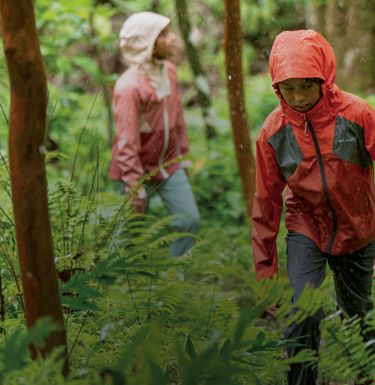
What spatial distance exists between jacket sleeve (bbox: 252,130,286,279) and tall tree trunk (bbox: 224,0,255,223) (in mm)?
2175

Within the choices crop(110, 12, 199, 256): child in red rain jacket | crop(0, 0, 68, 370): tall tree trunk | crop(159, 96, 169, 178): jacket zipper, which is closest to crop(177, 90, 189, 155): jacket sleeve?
crop(110, 12, 199, 256): child in red rain jacket

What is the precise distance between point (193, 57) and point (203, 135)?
5.33 feet

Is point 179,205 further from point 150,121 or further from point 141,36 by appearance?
point 141,36

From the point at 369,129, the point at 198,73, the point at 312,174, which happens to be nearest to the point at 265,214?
the point at 312,174

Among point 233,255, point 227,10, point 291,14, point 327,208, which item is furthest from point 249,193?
point 291,14

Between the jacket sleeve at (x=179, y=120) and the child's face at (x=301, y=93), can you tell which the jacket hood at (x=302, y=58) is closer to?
the child's face at (x=301, y=93)

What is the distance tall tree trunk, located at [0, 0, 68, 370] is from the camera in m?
2.75

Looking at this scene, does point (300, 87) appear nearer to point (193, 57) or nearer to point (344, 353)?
point (344, 353)

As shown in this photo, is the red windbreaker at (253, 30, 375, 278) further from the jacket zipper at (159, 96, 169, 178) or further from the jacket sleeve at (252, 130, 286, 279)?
the jacket zipper at (159, 96, 169, 178)

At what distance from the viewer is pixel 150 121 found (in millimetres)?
6953

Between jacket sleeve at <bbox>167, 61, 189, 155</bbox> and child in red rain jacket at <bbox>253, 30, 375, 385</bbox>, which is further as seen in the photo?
jacket sleeve at <bbox>167, 61, 189, 155</bbox>

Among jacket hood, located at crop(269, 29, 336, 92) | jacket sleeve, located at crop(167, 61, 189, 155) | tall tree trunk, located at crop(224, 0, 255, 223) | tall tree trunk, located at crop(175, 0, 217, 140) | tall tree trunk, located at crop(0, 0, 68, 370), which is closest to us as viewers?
tall tree trunk, located at crop(0, 0, 68, 370)

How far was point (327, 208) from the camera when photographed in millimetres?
4285

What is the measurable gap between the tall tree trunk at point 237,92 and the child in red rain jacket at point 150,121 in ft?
2.01
